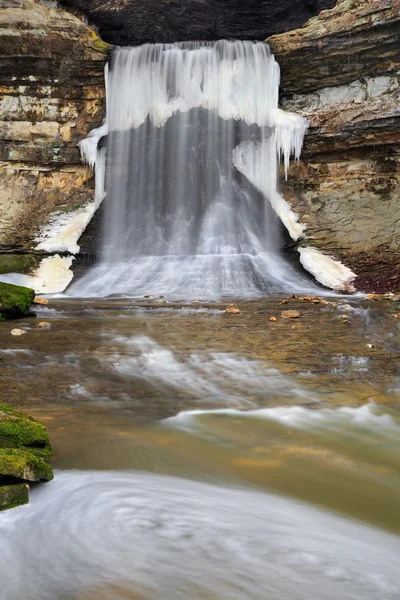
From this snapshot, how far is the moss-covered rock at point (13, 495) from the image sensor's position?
92.2 inches

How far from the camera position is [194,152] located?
1449 cm

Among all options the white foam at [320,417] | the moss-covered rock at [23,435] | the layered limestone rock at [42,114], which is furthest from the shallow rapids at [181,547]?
the layered limestone rock at [42,114]

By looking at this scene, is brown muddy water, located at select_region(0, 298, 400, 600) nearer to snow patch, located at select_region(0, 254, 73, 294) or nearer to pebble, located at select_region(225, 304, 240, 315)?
pebble, located at select_region(225, 304, 240, 315)

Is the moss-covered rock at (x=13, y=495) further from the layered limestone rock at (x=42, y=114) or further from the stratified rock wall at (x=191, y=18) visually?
the stratified rock wall at (x=191, y=18)

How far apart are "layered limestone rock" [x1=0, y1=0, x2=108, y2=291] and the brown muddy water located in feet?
29.6

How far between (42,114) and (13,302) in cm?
833

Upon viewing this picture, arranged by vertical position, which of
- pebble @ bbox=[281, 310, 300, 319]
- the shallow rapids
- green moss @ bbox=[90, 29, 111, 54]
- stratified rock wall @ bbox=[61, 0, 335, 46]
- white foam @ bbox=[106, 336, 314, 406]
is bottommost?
the shallow rapids

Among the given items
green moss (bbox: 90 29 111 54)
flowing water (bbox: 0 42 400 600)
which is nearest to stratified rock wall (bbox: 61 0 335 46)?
green moss (bbox: 90 29 111 54)

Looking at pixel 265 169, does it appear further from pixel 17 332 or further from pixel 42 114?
pixel 17 332

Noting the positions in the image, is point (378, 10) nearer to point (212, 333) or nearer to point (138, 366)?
point (212, 333)

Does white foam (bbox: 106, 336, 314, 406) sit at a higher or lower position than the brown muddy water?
higher

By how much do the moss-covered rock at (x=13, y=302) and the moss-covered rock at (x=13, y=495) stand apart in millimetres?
5449

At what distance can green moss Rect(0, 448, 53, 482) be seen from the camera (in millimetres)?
2398

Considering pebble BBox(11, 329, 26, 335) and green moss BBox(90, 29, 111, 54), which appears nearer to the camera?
pebble BBox(11, 329, 26, 335)
